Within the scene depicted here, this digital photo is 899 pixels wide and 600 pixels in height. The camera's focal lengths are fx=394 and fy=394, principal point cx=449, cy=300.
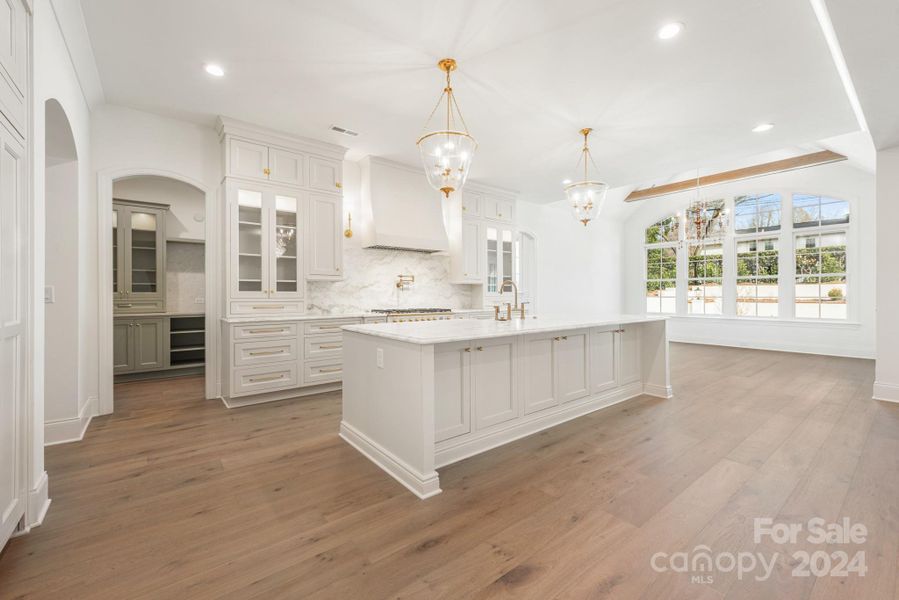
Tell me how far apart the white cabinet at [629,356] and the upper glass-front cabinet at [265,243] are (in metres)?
3.53

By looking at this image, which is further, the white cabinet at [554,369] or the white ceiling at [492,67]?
the white cabinet at [554,369]

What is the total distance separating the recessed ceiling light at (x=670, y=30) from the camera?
260 cm

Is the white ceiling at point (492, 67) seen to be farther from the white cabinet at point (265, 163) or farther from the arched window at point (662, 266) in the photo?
the arched window at point (662, 266)

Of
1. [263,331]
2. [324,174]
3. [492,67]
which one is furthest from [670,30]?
[263,331]

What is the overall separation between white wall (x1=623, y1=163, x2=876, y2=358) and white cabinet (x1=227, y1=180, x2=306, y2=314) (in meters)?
8.15

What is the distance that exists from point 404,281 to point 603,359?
118 inches

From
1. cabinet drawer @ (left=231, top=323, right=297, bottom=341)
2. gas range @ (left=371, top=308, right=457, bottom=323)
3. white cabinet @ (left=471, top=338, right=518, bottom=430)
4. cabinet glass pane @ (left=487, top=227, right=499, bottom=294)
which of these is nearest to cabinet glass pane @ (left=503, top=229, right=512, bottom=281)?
cabinet glass pane @ (left=487, top=227, right=499, bottom=294)

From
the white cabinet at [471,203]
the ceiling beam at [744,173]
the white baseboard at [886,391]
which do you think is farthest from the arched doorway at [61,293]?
the ceiling beam at [744,173]

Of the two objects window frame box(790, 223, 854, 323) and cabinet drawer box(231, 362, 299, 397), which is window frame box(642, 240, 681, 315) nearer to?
window frame box(790, 223, 854, 323)

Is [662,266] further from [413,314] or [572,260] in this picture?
[413,314]

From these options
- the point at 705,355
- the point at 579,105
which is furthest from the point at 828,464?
the point at 705,355

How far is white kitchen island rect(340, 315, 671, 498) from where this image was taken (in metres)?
2.26

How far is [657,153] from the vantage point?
5047 millimetres

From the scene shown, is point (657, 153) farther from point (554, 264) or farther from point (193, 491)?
point (193, 491)
